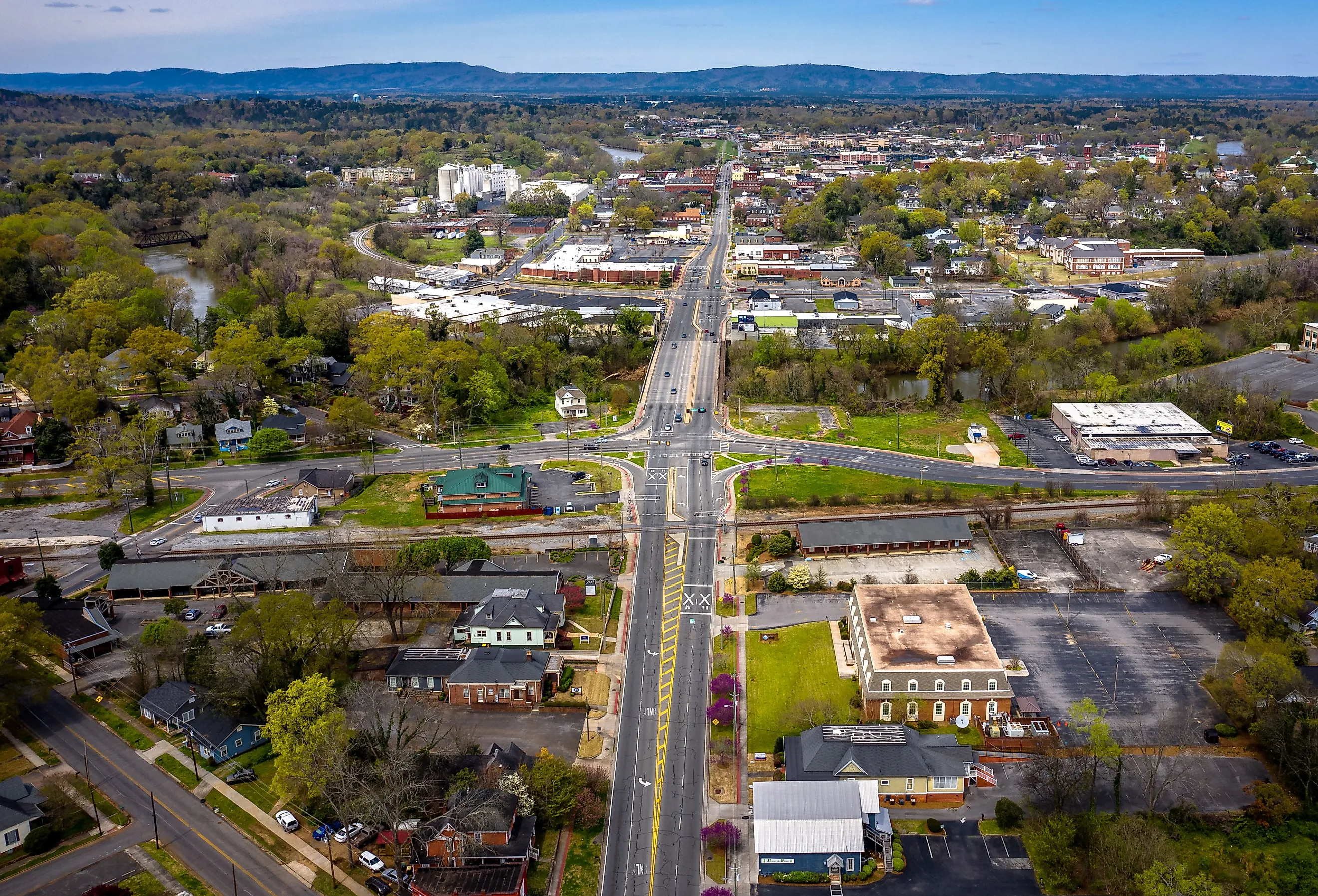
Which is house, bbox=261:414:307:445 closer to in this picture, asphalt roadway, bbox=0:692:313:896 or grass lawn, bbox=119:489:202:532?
grass lawn, bbox=119:489:202:532

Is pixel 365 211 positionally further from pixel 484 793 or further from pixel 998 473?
pixel 484 793

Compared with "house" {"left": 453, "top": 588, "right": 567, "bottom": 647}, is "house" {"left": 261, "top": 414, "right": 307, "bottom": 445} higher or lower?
higher

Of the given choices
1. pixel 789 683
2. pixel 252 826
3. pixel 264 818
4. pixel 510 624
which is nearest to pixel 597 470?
pixel 510 624

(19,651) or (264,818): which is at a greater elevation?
(19,651)

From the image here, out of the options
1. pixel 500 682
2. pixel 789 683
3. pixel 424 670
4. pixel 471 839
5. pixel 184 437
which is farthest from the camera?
pixel 184 437

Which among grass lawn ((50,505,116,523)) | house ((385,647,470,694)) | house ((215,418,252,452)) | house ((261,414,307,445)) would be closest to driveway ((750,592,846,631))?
house ((385,647,470,694))

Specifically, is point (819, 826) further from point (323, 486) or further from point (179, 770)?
point (323, 486)

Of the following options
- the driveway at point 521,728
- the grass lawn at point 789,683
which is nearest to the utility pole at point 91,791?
the driveway at point 521,728
